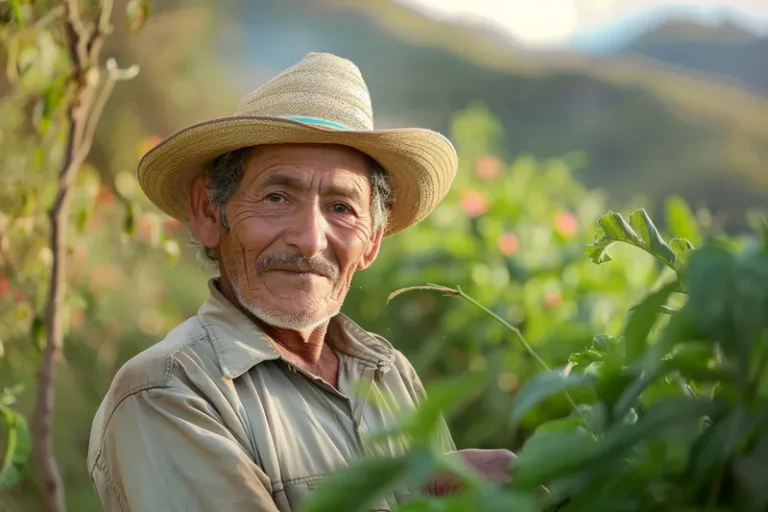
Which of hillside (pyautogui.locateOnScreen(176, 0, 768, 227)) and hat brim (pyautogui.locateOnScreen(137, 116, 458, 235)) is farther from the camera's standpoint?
hillside (pyautogui.locateOnScreen(176, 0, 768, 227))

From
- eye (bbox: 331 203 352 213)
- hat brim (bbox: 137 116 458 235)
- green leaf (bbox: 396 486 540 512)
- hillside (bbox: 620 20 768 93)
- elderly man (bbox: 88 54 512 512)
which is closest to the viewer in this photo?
green leaf (bbox: 396 486 540 512)

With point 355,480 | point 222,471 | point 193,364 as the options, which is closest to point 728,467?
point 355,480

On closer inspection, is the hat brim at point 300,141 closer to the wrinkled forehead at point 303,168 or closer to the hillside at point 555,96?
the wrinkled forehead at point 303,168

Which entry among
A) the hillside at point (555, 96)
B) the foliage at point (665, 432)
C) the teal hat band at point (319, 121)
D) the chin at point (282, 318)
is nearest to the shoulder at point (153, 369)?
the chin at point (282, 318)

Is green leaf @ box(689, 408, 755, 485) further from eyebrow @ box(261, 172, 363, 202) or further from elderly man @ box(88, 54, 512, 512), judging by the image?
eyebrow @ box(261, 172, 363, 202)

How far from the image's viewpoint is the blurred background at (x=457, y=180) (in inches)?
153

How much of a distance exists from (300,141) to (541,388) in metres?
1.48

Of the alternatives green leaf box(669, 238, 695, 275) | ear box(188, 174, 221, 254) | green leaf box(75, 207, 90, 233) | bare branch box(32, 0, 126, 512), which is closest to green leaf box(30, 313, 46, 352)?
bare branch box(32, 0, 126, 512)

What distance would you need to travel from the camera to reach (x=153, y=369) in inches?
77.8

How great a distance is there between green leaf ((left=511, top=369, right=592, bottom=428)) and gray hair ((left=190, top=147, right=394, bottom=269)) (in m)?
1.55

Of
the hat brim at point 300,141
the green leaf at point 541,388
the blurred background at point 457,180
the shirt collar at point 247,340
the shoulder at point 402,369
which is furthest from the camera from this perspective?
the blurred background at point 457,180

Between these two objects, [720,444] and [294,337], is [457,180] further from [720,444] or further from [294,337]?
[720,444]

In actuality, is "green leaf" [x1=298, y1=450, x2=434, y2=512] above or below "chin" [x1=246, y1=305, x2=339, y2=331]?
above

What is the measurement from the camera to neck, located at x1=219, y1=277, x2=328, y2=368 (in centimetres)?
234
